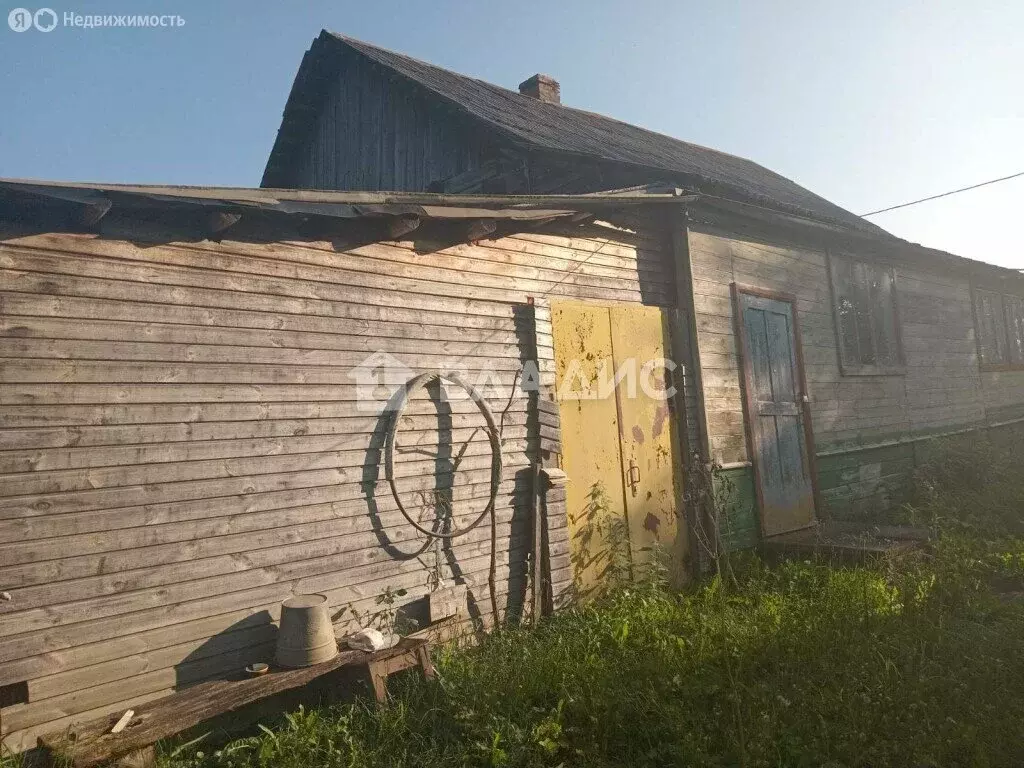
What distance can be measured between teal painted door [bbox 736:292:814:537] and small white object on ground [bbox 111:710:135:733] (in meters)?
5.88

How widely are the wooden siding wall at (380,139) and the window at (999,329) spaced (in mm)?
9773

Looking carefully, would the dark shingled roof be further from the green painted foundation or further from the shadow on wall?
the shadow on wall

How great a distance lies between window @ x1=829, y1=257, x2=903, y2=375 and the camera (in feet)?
30.0

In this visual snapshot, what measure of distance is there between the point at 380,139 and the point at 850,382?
726 centimetres

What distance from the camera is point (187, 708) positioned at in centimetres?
331

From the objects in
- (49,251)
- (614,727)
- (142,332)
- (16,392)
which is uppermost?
(49,251)

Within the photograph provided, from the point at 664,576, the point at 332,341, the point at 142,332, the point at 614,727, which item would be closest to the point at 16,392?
the point at 142,332

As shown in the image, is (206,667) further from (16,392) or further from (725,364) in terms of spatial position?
(725,364)

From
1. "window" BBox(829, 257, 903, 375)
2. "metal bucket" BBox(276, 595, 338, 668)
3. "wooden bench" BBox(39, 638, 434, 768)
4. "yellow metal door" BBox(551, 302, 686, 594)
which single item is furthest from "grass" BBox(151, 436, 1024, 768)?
"window" BBox(829, 257, 903, 375)

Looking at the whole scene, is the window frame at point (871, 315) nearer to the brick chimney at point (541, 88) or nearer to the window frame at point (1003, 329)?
the window frame at point (1003, 329)

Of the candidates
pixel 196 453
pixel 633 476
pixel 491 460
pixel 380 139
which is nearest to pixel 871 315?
pixel 633 476

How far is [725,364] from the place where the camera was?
23.4 feet

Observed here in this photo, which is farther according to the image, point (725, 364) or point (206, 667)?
point (725, 364)

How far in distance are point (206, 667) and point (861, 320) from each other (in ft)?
29.6
